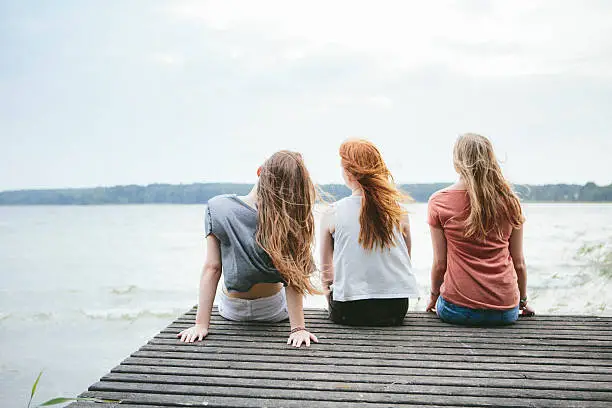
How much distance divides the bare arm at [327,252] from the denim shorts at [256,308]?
297 millimetres

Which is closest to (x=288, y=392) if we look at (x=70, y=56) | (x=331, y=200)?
(x=331, y=200)

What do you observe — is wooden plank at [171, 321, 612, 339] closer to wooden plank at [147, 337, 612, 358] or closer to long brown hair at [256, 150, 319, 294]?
wooden plank at [147, 337, 612, 358]

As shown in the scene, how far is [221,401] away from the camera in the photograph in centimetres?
242

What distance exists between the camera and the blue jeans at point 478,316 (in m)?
3.56

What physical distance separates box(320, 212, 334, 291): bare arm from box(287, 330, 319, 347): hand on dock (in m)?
0.51

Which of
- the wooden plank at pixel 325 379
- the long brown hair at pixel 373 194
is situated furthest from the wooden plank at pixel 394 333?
the wooden plank at pixel 325 379

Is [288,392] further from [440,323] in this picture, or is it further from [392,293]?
[440,323]

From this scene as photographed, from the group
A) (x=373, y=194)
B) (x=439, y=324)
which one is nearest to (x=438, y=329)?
(x=439, y=324)

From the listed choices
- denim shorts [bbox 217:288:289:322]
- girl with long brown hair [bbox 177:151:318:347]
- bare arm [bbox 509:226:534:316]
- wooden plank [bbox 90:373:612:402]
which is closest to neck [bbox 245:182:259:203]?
girl with long brown hair [bbox 177:151:318:347]

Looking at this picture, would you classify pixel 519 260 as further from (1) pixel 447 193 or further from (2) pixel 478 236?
(1) pixel 447 193

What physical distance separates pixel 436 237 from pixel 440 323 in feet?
1.86

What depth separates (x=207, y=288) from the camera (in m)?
3.30

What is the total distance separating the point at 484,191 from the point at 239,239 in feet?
4.87

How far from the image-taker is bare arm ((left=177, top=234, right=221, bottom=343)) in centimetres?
331
